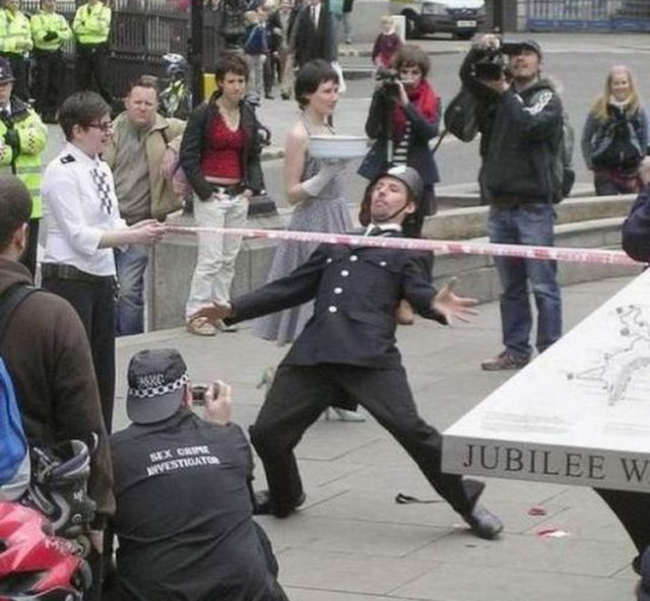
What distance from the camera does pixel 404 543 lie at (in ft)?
27.3

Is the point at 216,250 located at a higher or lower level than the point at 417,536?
higher

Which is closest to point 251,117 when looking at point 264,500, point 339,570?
point 264,500

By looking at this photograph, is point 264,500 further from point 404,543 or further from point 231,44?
point 231,44

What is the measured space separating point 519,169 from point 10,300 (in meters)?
5.87

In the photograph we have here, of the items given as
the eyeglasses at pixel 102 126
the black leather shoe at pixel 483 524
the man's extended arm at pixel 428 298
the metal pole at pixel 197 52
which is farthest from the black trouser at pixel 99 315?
the metal pole at pixel 197 52

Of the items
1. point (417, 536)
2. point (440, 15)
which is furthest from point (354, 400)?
point (440, 15)

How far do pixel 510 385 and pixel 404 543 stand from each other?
8.49 ft

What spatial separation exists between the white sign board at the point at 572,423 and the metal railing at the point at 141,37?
819 inches

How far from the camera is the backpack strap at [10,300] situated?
5.95 metres

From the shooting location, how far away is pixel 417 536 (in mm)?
8438

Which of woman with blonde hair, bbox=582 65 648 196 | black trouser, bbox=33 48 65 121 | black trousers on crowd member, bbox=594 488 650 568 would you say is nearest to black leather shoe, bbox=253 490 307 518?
black trousers on crowd member, bbox=594 488 650 568

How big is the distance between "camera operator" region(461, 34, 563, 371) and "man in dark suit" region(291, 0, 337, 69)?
15089 millimetres

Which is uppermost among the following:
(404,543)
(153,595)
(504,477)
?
(504,477)

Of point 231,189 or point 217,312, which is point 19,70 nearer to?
point 231,189
